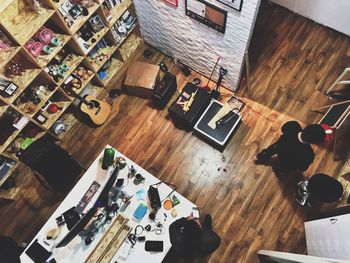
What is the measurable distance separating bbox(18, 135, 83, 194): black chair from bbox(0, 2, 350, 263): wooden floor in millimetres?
567

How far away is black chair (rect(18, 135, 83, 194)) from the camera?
377 centimetres

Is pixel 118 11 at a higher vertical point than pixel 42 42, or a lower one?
higher

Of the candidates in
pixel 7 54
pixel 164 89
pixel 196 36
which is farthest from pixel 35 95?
pixel 196 36

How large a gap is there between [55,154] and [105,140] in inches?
39.9

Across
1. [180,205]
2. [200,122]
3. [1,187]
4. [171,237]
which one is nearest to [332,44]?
[200,122]

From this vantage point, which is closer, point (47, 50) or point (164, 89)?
point (47, 50)

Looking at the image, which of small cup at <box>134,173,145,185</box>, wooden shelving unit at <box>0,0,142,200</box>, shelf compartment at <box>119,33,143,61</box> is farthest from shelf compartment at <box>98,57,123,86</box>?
small cup at <box>134,173,145,185</box>

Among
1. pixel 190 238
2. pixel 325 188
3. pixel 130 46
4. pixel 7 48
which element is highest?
pixel 130 46

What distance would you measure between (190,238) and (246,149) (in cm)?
167

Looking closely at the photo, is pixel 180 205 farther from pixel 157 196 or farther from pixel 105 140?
pixel 105 140

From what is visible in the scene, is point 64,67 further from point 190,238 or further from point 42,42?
point 190,238

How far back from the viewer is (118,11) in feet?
14.8

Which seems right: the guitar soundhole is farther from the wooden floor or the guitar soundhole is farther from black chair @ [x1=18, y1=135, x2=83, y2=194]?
black chair @ [x1=18, y1=135, x2=83, y2=194]

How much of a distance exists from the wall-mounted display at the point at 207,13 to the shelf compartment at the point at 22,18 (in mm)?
1441
